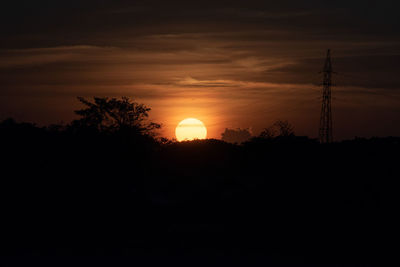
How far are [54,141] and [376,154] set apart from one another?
Result: 33.4 metres

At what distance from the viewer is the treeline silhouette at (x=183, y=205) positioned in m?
36.2

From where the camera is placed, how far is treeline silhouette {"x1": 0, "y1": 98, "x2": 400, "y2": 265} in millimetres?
36188

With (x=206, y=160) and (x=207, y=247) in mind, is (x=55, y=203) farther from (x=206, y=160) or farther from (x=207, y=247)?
(x=206, y=160)

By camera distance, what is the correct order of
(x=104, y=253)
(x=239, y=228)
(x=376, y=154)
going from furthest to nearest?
(x=376, y=154), (x=239, y=228), (x=104, y=253)

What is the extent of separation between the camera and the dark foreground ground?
1348 inches

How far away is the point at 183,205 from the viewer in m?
43.8

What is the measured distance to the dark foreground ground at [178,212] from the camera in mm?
34250

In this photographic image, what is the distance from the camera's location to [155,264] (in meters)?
31.7

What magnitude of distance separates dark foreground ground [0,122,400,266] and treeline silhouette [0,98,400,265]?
9 cm

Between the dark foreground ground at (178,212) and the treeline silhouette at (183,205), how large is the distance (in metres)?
0.09

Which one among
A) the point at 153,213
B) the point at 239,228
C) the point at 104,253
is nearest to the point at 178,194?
the point at 153,213

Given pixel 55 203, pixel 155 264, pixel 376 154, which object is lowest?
pixel 155 264

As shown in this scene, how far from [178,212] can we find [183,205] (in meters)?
1.14

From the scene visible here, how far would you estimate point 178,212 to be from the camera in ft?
141
